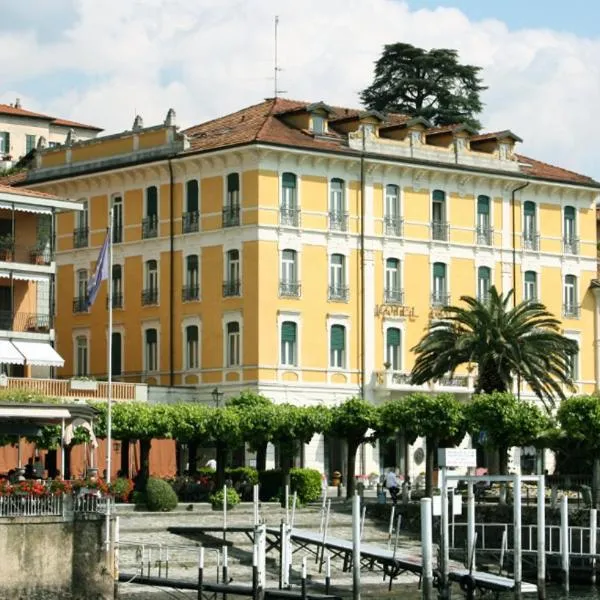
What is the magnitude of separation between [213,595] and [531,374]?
91.8 ft

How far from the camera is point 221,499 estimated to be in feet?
230

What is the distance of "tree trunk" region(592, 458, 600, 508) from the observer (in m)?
72.1

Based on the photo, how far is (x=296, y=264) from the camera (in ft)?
286

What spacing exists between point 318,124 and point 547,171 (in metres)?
12.2

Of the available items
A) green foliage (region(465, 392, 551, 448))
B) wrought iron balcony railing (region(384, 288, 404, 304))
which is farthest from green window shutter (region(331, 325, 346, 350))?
green foliage (region(465, 392, 551, 448))

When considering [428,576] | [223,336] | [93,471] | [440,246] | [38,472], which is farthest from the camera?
[440,246]

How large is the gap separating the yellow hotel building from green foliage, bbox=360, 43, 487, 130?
40.5ft

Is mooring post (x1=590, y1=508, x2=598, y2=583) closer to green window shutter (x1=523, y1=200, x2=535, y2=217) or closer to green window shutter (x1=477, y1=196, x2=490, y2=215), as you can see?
green window shutter (x1=477, y1=196, x2=490, y2=215)

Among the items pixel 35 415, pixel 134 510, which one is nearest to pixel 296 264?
pixel 134 510

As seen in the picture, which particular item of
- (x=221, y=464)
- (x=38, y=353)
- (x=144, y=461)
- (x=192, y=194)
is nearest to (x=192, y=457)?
(x=221, y=464)

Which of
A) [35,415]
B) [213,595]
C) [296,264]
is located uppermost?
[296,264]

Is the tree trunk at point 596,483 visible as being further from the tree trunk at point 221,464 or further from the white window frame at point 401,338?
the white window frame at point 401,338

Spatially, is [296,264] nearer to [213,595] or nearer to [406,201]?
[406,201]

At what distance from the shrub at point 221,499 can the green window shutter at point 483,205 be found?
26.6 m
